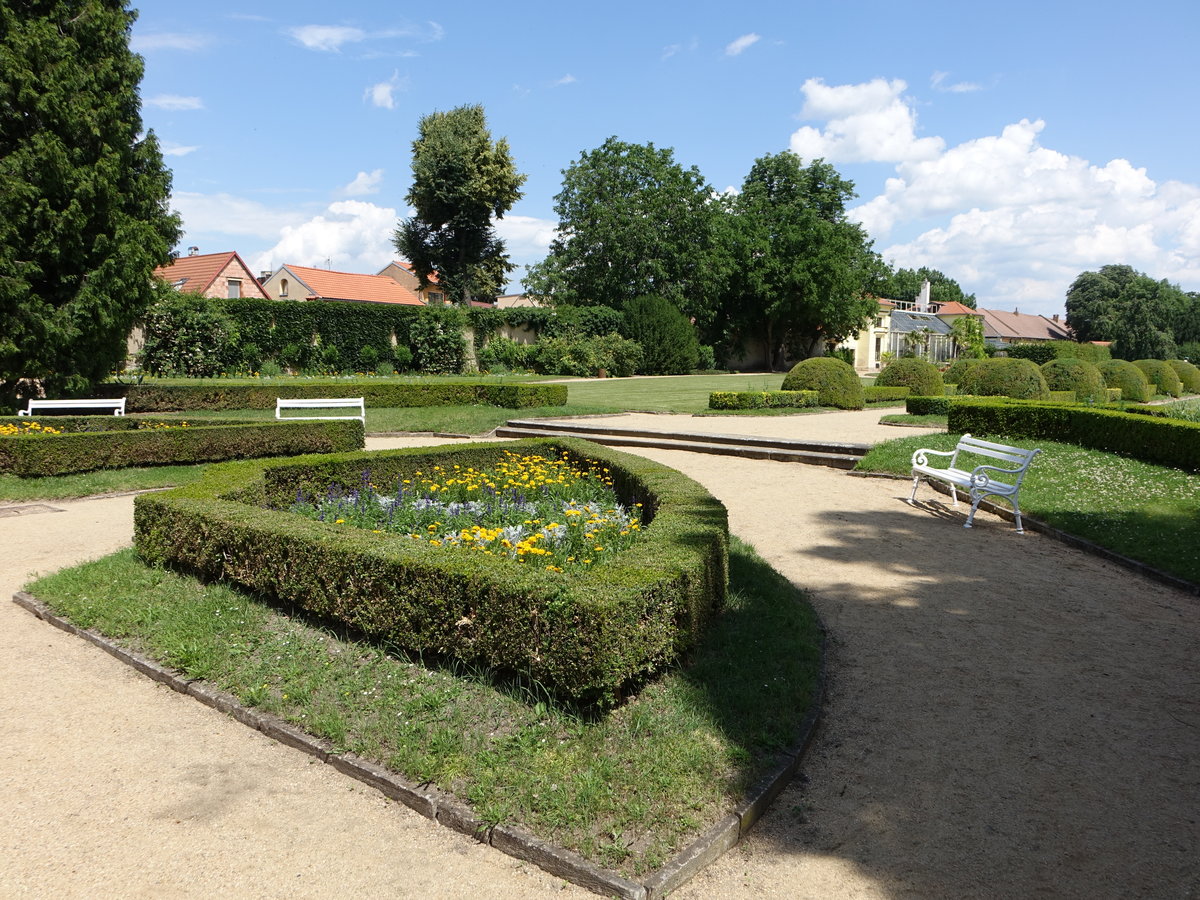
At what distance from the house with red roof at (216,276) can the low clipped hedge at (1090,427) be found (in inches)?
1367

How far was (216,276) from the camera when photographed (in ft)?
130

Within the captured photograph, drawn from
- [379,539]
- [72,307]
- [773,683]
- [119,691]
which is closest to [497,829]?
[773,683]

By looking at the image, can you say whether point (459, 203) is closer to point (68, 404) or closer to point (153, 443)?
point (68, 404)

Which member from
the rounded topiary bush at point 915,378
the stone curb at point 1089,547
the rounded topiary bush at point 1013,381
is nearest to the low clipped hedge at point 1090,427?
the stone curb at point 1089,547

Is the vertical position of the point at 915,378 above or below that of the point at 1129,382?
above

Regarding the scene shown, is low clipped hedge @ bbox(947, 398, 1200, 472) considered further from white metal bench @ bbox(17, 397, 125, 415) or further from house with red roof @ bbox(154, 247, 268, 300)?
house with red roof @ bbox(154, 247, 268, 300)

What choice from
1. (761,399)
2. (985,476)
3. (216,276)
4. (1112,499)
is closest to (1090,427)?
(1112,499)

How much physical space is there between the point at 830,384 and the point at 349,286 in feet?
112

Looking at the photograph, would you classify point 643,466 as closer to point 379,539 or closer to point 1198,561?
point 379,539

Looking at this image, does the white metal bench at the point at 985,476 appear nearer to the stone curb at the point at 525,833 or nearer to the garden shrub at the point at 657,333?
the stone curb at the point at 525,833

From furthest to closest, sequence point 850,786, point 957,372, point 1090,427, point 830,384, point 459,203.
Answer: point 459,203
point 957,372
point 830,384
point 1090,427
point 850,786

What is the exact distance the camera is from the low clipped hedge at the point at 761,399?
2042 cm

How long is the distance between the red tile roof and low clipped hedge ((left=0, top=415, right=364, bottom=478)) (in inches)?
1328

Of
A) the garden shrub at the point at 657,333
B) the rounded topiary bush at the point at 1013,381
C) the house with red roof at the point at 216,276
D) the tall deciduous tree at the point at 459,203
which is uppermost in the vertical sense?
the tall deciduous tree at the point at 459,203
